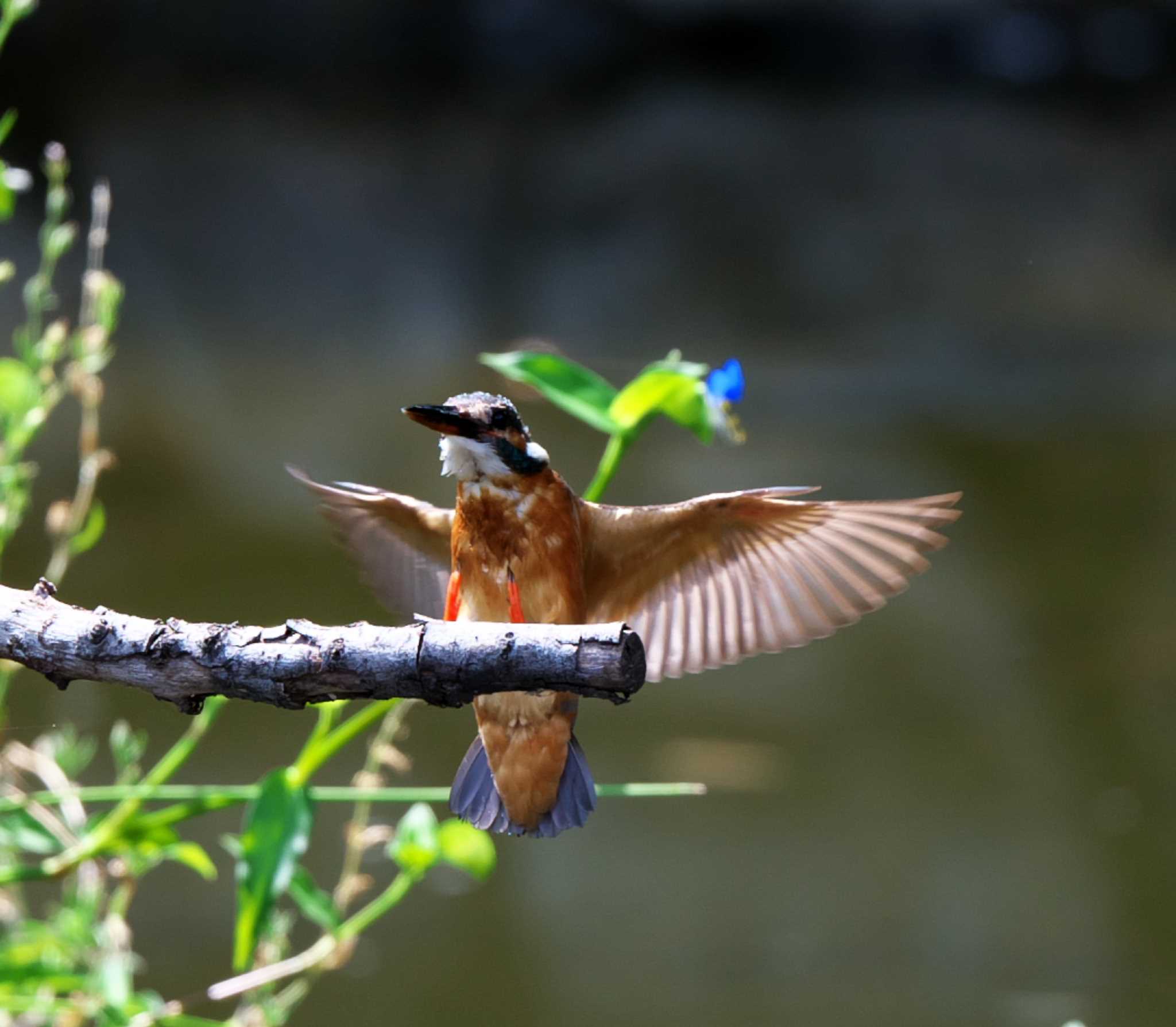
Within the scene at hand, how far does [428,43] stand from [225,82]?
0.41m

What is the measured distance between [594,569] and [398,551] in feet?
0.81

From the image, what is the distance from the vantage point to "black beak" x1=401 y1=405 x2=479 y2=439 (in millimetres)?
1124

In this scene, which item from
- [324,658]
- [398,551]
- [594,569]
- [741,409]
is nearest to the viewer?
[324,658]

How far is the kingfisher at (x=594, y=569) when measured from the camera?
3.84ft

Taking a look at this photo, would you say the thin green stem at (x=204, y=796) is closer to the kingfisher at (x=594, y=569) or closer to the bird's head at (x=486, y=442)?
the kingfisher at (x=594, y=569)

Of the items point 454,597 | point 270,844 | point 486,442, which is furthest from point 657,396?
point 270,844

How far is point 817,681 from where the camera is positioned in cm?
266

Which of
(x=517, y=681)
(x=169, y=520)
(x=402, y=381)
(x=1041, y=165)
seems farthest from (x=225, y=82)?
(x=517, y=681)

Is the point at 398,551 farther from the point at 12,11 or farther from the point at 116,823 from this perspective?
the point at 12,11

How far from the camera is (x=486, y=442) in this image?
1.19m

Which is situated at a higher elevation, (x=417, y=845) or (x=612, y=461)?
(x=612, y=461)

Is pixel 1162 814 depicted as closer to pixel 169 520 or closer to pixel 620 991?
pixel 620 991

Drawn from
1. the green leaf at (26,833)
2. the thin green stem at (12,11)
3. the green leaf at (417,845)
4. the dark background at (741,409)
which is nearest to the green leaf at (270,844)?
the green leaf at (417,845)

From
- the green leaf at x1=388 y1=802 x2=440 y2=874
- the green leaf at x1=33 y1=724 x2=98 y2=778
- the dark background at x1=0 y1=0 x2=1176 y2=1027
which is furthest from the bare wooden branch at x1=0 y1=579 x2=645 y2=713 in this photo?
the dark background at x1=0 y1=0 x2=1176 y2=1027
